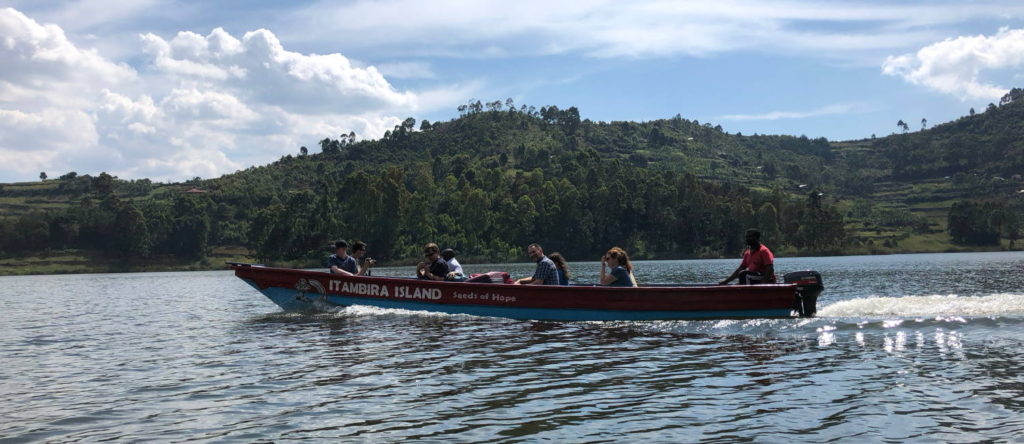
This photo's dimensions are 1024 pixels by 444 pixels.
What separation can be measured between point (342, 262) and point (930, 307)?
53.8ft

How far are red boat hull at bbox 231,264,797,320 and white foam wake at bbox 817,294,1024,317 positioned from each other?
1946mm

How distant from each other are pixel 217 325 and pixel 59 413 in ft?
42.2

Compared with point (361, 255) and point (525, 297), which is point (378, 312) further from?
point (525, 297)

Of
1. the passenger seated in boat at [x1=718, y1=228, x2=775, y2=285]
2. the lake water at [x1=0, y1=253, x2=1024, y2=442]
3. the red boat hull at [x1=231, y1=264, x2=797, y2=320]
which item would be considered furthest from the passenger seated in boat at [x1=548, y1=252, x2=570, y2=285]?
the passenger seated in boat at [x1=718, y1=228, x2=775, y2=285]

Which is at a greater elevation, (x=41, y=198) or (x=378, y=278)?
(x=41, y=198)

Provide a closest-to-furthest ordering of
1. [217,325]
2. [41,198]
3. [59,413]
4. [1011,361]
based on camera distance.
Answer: [59,413] → [1011,361] → [217,325] → [41,198]

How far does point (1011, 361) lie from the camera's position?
40.1ft

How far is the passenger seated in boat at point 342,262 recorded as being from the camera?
2411cm

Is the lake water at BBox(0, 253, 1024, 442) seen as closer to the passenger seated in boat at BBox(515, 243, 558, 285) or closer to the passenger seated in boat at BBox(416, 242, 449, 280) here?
the passenger seated in boat at BBox(515, 243, 558, 285)

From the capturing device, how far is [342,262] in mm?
24594

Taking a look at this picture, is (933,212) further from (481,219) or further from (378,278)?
(378,278)

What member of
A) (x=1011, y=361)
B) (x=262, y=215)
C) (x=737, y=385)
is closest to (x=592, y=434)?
(x=737, y=385)

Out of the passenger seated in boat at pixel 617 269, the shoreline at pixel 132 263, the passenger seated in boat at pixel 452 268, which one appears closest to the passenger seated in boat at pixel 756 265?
the passenger seated in boat at pixel 617 269

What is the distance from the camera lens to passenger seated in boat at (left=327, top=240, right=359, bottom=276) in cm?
2411
